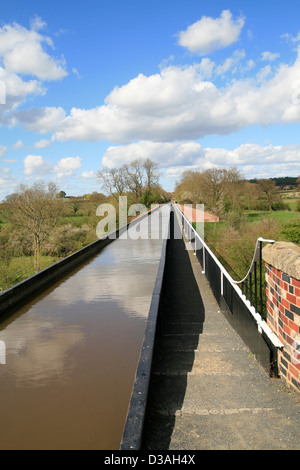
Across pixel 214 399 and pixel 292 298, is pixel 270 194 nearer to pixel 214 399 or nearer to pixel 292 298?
pixel 292 298

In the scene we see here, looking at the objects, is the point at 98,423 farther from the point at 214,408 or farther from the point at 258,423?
the point at 258,423

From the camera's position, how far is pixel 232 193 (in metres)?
36.1

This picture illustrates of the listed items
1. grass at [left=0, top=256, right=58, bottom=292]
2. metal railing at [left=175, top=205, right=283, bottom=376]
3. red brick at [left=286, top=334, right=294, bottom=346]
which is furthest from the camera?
grass at [left=0, top=256, right=58, bottom=292]

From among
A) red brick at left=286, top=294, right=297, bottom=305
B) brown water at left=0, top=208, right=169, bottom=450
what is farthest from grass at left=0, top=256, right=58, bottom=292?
red brick at left=286, top=294, right=297, bottom=305

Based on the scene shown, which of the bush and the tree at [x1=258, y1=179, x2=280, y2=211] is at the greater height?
the tree at [x1=258, y1=179, x2=280, y2=211]

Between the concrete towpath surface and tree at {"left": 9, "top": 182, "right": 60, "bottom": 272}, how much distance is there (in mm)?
22819

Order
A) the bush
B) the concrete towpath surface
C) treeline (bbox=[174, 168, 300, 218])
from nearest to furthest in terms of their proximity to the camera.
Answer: the concrete towpath surface → the bush → treeline (bbox=[174, 168, 300, 218])

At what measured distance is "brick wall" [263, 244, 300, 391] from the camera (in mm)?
3121

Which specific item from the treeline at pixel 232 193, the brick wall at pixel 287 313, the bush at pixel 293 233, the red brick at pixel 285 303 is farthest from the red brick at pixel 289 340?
the treeline at pixel 232 193

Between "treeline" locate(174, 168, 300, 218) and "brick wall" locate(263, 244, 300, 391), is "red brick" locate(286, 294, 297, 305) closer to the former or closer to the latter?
"brick wall" locate(263, 244, 300, 391)

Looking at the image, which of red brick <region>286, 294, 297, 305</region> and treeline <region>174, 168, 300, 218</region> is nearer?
red brick <region>286, 294, 297, 305</region>

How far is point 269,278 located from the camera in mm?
4031
